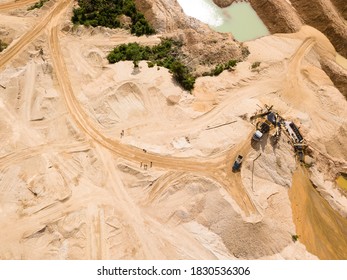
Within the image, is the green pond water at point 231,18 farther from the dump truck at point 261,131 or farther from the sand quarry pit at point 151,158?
the dump truck at point 261,131

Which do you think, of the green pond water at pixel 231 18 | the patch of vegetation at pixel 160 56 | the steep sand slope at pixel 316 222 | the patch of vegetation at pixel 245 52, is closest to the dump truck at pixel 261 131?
the steep sand slope at pixel 316 222

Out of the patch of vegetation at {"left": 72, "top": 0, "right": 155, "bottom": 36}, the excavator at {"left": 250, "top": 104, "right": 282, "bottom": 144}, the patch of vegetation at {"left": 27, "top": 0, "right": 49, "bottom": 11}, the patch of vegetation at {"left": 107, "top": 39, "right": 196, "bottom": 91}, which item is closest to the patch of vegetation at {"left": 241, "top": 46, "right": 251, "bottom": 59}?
the patch of vegetation at {"left": 107, "top": 39, "right": 196, "bottom": 91}

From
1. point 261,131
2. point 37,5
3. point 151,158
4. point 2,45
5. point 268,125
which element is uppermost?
point 37,5

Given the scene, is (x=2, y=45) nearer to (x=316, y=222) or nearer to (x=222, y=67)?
(x=222, y=67)

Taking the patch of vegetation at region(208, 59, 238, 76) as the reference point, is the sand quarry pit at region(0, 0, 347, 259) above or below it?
below

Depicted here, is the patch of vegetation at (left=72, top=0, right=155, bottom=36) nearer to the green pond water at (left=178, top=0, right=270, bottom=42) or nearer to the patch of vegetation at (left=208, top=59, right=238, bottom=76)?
the green pond water at (left=178, top=0, right=270, bottom=42)

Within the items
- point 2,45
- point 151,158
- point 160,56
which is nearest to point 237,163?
point 151,158
